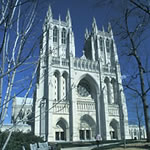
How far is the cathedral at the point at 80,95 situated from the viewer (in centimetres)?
2934

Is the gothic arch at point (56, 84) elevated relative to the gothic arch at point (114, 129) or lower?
elevated

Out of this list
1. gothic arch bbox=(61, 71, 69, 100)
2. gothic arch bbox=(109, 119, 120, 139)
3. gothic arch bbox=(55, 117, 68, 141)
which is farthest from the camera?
gothic arch bbox=(109, 119, 120, 139)

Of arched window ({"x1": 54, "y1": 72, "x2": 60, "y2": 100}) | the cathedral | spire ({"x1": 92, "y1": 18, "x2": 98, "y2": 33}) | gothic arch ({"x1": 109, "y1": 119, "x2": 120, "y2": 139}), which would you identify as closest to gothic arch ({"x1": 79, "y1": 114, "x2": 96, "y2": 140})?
the cathedral

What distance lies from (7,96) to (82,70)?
3285 cm

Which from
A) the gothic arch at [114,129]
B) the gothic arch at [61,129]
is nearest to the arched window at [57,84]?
the gothic arch at [61,129]

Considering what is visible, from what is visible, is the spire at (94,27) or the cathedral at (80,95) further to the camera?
the spire at (94,27)

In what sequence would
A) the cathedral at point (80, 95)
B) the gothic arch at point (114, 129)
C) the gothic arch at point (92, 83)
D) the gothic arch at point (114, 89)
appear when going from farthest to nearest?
the gothic arch at point (114, 89) < the gothic arch at point (92, 83) < the gothic arch at point (114, 129) < the cathedral at point (80, 95)

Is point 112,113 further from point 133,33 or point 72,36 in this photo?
point 133,33

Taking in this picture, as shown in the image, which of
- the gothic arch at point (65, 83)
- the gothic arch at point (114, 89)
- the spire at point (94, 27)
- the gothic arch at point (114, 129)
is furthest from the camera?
the spire at point (94, 27)

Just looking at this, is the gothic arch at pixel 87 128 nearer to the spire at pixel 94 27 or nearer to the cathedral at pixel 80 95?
the cathedral at pixel 80 95

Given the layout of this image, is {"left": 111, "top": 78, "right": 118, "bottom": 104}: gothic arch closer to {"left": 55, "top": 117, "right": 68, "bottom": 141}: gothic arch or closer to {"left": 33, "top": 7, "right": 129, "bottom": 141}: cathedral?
{"left": 33, "top": 7, "right": 129, "bottom": 141}: cathedral

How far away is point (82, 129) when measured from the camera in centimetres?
3291

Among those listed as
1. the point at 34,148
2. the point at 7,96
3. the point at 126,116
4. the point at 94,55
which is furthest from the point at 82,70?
the point at 7,96

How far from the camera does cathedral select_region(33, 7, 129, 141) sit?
29.3 m
